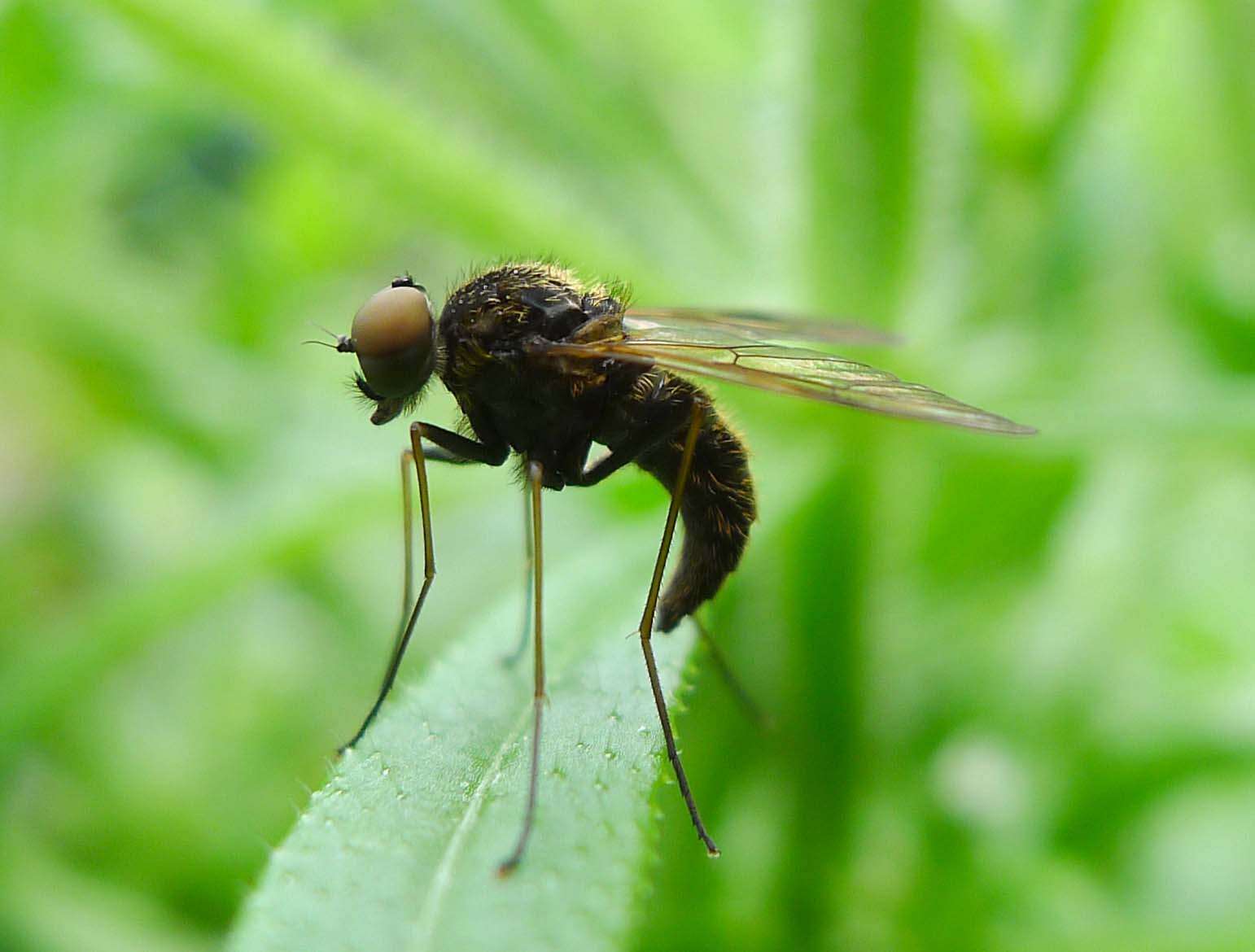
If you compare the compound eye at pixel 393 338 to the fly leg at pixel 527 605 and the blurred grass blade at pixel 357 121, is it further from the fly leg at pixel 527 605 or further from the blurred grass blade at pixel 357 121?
the blurred grass blade at pixel 357 121

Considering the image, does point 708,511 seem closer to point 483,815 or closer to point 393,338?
point 393,338

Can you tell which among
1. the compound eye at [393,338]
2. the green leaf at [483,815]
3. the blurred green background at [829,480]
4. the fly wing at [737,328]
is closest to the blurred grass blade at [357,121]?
the blurred green background at [829,480]

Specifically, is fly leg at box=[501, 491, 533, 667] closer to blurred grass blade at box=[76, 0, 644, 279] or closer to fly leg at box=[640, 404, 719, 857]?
fly leg at box=[640, 404, 719, 857]

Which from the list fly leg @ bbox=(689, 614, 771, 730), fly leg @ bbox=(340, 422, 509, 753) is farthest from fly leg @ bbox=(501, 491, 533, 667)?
fly leg @ bbox=(689, 614, 771, 730)

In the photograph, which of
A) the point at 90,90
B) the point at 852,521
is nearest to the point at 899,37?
the point at 852,521

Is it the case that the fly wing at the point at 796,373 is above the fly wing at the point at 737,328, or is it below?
below

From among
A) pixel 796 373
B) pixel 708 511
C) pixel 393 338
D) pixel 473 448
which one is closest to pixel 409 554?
pixel 473 448

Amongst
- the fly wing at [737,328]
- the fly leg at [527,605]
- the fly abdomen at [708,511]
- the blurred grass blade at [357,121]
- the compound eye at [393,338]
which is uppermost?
the blurred grass blade at [357,121]
